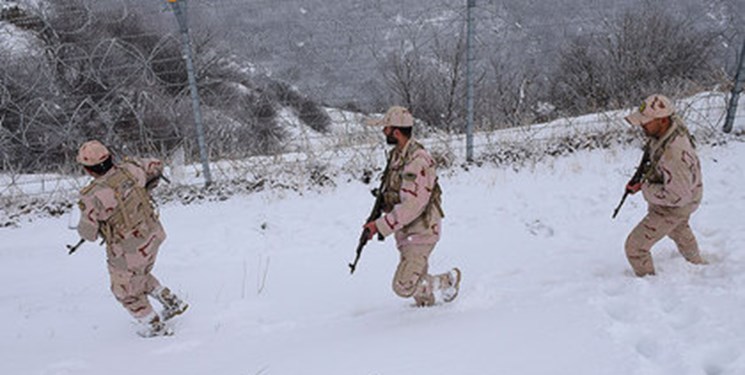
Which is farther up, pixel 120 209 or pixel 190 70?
pixel 190 70

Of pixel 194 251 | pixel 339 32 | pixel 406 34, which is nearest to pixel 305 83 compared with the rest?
pixel 339 32

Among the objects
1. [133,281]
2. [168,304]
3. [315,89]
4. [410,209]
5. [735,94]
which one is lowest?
[168,304]

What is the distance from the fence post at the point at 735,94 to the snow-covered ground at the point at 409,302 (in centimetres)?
44

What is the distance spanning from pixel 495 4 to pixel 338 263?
188 inches

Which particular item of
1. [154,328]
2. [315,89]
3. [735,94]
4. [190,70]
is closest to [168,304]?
[154,328]

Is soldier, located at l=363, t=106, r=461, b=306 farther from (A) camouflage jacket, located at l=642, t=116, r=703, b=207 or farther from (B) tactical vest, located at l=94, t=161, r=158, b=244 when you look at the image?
(B) tactical vest, located at l=94, t=161, r=158, b=244

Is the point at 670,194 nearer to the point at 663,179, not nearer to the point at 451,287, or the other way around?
the point at 663,179

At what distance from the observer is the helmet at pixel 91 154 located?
10.8ft

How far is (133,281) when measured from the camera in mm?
3645

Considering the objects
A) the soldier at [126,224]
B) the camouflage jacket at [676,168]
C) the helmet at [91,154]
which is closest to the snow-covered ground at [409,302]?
the soldier at [126,224]

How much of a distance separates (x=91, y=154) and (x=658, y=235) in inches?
154

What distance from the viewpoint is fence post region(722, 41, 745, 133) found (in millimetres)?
6085

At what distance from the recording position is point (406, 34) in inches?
313

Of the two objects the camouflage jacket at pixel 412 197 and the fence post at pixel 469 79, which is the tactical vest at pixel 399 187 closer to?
the camouflage jacket at pixel 412 197
